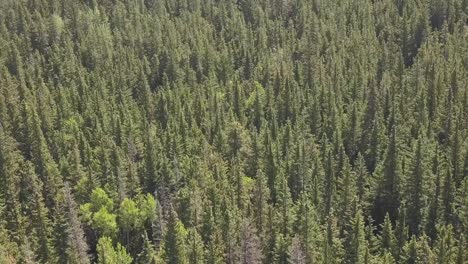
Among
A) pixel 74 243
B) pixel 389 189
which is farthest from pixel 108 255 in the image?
pixel 389 189

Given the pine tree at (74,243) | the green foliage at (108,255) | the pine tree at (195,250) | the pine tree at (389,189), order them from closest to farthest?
1. the pine tree at (195,250)
2. the green foliage at (108,255)
3. the pine tree at (74,243)
4. the pine tree at (389,189)

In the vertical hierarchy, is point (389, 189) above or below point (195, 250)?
below

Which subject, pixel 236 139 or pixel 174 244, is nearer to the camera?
pixel 174 244

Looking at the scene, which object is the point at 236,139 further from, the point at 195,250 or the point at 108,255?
the point at 108,255

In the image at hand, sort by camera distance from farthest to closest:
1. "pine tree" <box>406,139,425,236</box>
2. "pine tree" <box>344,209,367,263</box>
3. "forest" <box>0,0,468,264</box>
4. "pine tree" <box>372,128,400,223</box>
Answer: "pine tree" <box>372,128,400,223</box>, "pine tree" <box>406,139,425,236</box>, "forest" <box>0,0,468,264</box>, "pine tree" <box>344,209,367,263</box>

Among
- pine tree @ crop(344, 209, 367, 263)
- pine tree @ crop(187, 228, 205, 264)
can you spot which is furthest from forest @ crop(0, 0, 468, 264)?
pine tree @ crop(187, 228, 205, 264)

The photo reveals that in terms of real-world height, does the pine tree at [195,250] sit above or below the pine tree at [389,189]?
above

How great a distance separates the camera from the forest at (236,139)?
8038cm

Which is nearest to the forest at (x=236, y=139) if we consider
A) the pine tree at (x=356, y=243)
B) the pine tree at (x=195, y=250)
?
the pine tree at (x=356, y=243)

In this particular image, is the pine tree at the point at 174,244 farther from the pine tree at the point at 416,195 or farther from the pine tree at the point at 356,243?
the pine tree at the point at 416,195

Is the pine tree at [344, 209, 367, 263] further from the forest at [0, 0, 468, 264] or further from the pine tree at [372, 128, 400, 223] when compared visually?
the pine tree at [372, 128, 400, 223]

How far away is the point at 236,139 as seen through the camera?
113688mm

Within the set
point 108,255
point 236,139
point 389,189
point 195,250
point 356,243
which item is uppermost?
point 195,250

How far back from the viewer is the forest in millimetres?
80375
